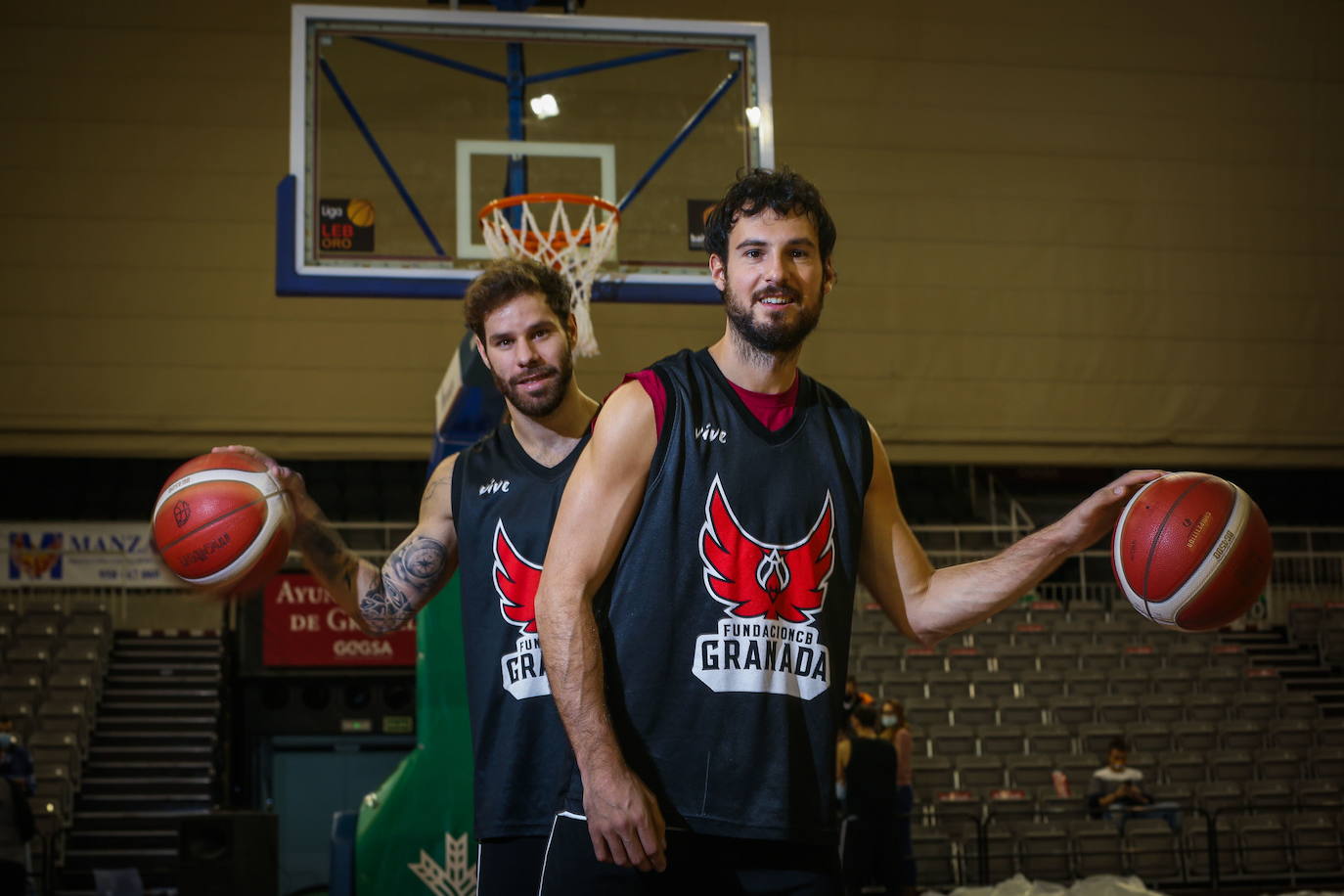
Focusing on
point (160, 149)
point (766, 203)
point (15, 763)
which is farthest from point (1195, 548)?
point (160, 149)

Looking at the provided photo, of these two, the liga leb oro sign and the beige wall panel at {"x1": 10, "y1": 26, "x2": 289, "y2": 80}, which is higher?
the beige wall panel at {"x1": 10, "y1": 26, "x2": 289, "y2": 80}

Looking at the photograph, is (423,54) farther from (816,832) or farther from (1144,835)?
(1144,835)

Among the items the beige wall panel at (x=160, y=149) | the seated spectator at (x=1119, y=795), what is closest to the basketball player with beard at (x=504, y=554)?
the seated spectator at (x=1119, y=795)

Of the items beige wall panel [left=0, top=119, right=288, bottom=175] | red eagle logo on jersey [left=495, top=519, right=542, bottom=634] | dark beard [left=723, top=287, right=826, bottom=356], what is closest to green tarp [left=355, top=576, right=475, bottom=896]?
red eagle logo on jersey [left=495, top=519, right=542, bottom=634]

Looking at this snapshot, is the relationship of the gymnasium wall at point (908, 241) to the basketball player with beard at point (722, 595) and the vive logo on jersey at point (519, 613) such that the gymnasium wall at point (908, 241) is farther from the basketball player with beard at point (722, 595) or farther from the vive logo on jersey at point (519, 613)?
the basketball player with beard at point (722, 595)

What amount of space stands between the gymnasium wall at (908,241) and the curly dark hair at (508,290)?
11.8 m

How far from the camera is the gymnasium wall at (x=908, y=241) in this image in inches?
600

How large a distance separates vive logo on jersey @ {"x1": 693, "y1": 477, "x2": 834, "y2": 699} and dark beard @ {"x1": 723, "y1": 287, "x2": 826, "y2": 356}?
273mm

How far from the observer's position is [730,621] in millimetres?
2449

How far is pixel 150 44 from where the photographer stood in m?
15.3

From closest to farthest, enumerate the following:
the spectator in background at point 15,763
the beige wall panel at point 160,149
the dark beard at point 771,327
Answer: the dark beard at point 771,327, the spectator in background at point 15,763, the beige wall panel at point 160,149

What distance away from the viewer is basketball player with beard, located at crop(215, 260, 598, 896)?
315 centimetres

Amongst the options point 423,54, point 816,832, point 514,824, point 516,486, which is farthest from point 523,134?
point 816,832

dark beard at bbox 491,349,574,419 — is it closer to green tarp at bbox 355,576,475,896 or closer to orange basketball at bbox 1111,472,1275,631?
orange basketball at bbox 1111,472,1275,631
